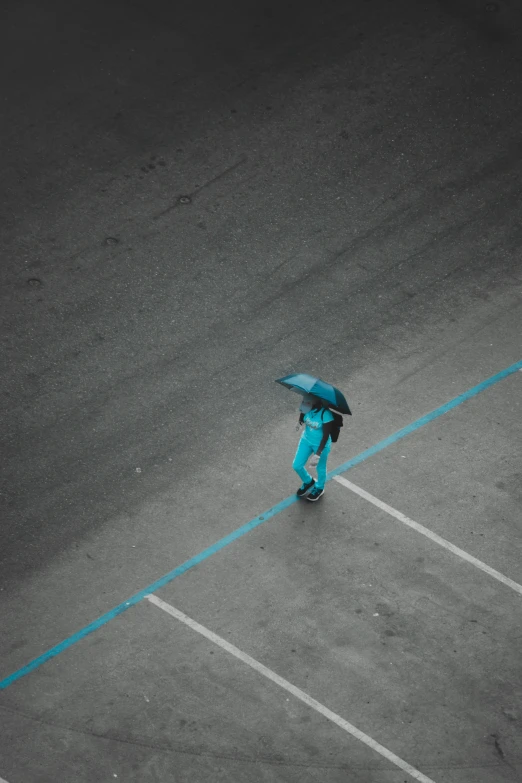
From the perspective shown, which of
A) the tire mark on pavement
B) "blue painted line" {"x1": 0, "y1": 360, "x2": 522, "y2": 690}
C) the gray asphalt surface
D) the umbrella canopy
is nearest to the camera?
the gray asphalt surface

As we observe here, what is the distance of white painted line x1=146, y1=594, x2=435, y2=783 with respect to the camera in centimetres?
993

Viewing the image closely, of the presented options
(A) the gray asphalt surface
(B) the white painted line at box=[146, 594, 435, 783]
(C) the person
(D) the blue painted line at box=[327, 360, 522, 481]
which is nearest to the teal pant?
(C) the person

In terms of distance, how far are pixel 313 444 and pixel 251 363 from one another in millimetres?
2267

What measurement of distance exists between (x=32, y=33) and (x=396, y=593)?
1159cm

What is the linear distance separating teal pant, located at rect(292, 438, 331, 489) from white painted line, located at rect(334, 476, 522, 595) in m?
0.47

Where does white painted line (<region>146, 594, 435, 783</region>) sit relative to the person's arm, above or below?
below

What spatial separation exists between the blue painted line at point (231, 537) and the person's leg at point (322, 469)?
1.12ft

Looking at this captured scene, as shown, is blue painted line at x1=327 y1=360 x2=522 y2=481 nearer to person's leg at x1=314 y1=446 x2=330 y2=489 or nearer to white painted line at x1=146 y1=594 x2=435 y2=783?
person's leg at x1=314 y1=446 x2=330 y2=489

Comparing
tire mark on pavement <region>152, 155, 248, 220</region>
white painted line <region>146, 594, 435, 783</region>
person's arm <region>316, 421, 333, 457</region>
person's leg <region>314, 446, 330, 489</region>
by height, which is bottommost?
white painted line <region>146, 594, 435, 783</region>

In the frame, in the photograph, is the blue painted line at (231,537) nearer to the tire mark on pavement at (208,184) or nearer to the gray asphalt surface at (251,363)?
the gray asphalt surface at (251,363)

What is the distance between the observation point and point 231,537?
466 inches

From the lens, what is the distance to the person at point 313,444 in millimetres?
11648

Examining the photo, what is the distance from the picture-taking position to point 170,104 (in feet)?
56.1

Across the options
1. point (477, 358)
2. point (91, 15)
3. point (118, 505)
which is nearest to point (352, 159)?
point (477, 358)
